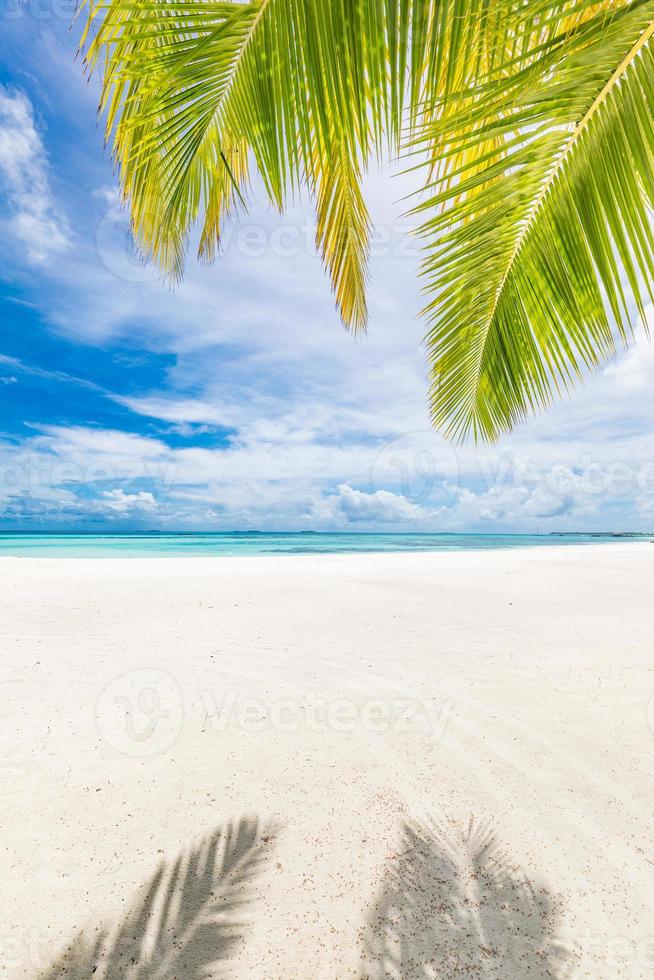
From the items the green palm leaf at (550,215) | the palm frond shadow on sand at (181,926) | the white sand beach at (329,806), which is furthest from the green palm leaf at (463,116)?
the palm frond shadow on sand at (181,926)

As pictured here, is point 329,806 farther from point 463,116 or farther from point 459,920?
point 463,116

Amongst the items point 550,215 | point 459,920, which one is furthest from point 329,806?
point 550,215

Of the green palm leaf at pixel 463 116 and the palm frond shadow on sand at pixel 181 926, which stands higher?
the green palm leaf at pixel 463 116

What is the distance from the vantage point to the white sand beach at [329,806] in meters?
1.79

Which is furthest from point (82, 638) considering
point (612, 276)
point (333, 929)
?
point (612, 276)

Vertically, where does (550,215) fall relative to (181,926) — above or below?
above

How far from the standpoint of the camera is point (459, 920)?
188cm

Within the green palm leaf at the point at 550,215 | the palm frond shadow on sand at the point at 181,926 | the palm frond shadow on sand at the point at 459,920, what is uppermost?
the green palm leaf at the point at 550,215

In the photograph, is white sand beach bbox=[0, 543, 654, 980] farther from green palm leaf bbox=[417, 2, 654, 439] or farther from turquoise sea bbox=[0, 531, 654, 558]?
turquoise sea bbox=[0, 531, 654, 558]

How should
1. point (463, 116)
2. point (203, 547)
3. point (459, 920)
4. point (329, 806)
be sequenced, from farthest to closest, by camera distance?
point (203, 547), point (329, 806), point (459, 920), point (463, 116)

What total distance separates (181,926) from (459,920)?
107cm

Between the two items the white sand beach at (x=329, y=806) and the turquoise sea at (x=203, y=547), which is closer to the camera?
the white sand beach at (x=329, y=806)

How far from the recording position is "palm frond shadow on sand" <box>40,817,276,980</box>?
1696 mm

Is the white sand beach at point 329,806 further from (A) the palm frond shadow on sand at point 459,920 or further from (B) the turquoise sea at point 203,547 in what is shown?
(B) the turquoise sea at point 203,547
